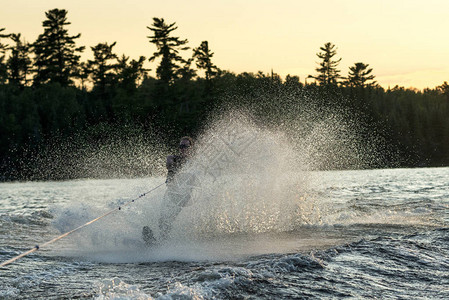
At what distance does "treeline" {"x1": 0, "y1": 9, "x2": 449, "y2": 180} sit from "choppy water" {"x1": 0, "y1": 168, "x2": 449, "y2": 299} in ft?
161

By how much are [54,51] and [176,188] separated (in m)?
73.0

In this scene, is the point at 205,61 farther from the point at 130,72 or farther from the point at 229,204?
the point at 229,204

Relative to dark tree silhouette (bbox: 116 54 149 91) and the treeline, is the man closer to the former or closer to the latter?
the treeline

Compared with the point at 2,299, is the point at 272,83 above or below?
above

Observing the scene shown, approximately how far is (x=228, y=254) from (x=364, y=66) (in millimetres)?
98594

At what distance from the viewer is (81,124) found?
213ft

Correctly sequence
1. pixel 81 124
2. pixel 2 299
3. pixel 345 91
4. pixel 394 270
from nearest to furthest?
pixel 2 299 → pixel 394 270 → pixel 81 124 → pixel 345 91

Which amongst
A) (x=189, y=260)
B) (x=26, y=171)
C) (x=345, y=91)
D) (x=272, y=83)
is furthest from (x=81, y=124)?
(x=189, y=260)

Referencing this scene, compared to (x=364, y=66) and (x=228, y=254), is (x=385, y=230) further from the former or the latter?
(x=364, y=66)

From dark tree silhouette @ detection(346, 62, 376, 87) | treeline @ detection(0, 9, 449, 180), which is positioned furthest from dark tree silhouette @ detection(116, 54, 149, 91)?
dark tree silhouette @ detection(346, 62, 376, 87)

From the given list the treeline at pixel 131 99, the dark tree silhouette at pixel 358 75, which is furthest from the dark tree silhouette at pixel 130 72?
the dark tree silhouette at pixel 358 75

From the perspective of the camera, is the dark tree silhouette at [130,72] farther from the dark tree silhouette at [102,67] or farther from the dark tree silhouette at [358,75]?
the dark tree silhouette at [358,75]

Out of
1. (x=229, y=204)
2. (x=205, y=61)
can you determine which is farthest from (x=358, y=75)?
(x=229, y=204)

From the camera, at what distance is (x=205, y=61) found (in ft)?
233
